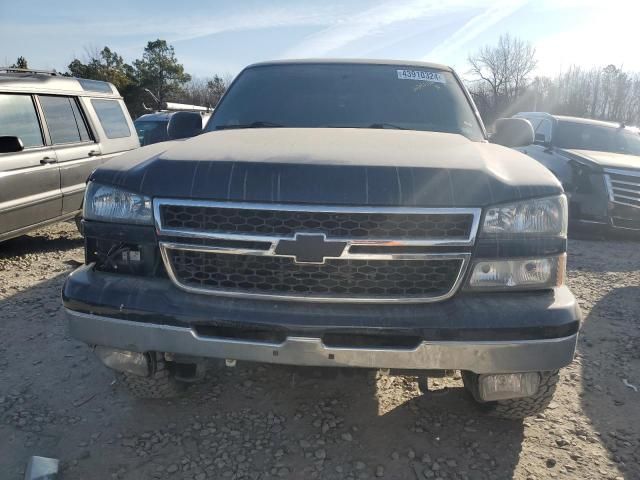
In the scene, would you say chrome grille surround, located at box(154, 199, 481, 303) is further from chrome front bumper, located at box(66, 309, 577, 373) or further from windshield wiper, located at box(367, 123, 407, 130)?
windshield wiper, located at box(367, 123, 407, 130)

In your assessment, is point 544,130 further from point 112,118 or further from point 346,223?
point 346,223

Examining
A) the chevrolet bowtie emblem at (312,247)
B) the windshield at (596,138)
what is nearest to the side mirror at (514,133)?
the chevrolet bowtie emblem at (312,247)

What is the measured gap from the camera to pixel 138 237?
210cm

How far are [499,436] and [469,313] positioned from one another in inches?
38.5

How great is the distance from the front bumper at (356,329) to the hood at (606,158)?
6151 mm

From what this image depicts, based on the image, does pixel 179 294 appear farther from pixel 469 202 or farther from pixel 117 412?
pixel 469 202

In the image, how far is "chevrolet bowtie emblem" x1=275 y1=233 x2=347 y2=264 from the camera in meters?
1.93

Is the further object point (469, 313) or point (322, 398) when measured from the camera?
point (322, 398)

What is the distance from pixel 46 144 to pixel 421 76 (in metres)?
4.31

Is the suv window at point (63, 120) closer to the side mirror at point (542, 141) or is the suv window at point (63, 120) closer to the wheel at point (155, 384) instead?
the wheel at point (155, 384)

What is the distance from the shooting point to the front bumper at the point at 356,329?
6.30 feet

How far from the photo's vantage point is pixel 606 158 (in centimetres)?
749

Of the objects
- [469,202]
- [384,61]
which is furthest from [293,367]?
[384,61]

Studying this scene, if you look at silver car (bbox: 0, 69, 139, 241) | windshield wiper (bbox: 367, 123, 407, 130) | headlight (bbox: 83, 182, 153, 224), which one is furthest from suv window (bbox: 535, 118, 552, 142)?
headlight (bbox: 83, 182, 153, 224)
